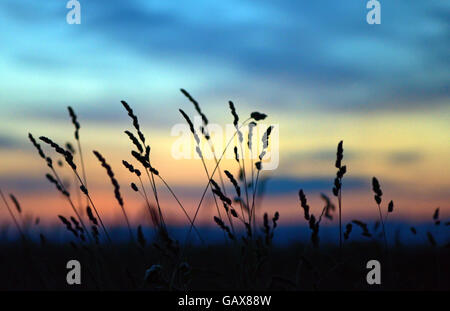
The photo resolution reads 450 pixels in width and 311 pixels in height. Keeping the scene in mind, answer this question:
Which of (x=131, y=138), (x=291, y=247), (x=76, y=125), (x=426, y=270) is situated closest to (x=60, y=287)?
(x=76, y=125)

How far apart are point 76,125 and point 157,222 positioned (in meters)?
1.05

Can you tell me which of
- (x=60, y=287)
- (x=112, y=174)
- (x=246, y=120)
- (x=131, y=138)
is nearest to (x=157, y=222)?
(x=112, y=174)

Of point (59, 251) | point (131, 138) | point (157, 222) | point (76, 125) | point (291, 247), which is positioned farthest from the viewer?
point (59, 251)

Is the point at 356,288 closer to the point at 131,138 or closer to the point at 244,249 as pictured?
the point at 244,249

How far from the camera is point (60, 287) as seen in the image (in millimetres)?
3949

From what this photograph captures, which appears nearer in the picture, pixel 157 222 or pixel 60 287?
pixel 157 222

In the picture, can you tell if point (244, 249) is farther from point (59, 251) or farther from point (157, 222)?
point (59, 251)

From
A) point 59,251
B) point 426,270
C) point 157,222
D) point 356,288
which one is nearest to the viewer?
point 157,222

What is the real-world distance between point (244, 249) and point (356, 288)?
902mm
